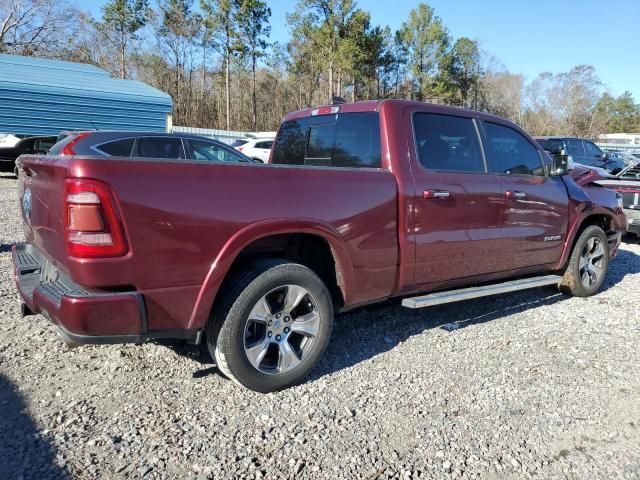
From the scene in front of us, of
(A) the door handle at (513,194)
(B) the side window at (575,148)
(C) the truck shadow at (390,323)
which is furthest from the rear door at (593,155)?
(A) the door handle at (513,194)

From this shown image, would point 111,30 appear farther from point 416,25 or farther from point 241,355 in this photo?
point 241,355

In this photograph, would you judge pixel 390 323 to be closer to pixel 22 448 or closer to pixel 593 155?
pixel 22 448

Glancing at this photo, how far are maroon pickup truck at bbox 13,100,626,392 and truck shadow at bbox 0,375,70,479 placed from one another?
0.54 m

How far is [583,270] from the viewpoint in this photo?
562 centimetres

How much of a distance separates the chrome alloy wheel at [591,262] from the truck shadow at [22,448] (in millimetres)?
5221

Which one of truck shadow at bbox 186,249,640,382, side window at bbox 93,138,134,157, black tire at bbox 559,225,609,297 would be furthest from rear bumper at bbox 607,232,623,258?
side window at bbox 93,138,134,157

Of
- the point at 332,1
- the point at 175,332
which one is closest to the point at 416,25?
the point at 332,1

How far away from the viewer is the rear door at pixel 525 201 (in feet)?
15.0

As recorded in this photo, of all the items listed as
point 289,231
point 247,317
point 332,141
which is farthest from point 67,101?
point 247,317

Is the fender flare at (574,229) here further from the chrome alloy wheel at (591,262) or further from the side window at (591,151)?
the side window at (591,151)

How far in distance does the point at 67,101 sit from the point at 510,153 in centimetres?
1859

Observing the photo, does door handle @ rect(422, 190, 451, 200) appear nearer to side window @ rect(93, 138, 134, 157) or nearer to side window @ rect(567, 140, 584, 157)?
side window @ rect(93, 138, 134, 157)

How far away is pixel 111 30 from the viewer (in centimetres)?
3459

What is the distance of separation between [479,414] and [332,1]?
36360 millimetres
